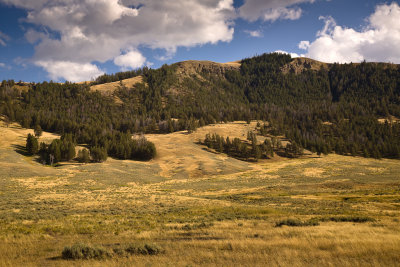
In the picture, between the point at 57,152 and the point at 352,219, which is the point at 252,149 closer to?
the point at 57,152

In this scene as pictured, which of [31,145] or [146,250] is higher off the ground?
[146,250]

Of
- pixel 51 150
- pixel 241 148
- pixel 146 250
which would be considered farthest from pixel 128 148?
pixel 146 250

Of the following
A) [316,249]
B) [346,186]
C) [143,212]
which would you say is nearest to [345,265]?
[316,249]

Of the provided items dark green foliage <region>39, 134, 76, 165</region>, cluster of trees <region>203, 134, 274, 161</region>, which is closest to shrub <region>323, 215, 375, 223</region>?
dark green foliage <region>39, 134, 76, 165</region>

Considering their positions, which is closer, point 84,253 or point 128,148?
point 84,253

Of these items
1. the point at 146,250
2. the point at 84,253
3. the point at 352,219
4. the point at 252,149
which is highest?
the point at 146,250

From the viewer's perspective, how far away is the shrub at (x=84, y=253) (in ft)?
32.7

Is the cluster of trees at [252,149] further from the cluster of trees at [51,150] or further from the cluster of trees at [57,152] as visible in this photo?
the cluster of trees at [51,150]

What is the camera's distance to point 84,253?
10.2m

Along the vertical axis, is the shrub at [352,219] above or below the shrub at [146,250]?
below

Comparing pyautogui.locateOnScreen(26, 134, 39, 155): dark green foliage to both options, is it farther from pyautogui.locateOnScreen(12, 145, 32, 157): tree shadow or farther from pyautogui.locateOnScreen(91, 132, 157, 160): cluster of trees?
pyautogui.locateOnScreen(91, 132, 157, 160): cluster of trees

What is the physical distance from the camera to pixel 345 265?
7.93m

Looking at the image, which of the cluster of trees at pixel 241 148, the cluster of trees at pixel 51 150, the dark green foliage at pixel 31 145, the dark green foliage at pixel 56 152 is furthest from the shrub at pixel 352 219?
the dark green foliage at pixel 31 145

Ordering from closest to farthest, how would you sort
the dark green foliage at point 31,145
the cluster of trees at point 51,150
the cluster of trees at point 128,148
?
the cluster of trees at point 51,150, the dark green foliage at point 31,145, the cluster of trees at point 128,148
